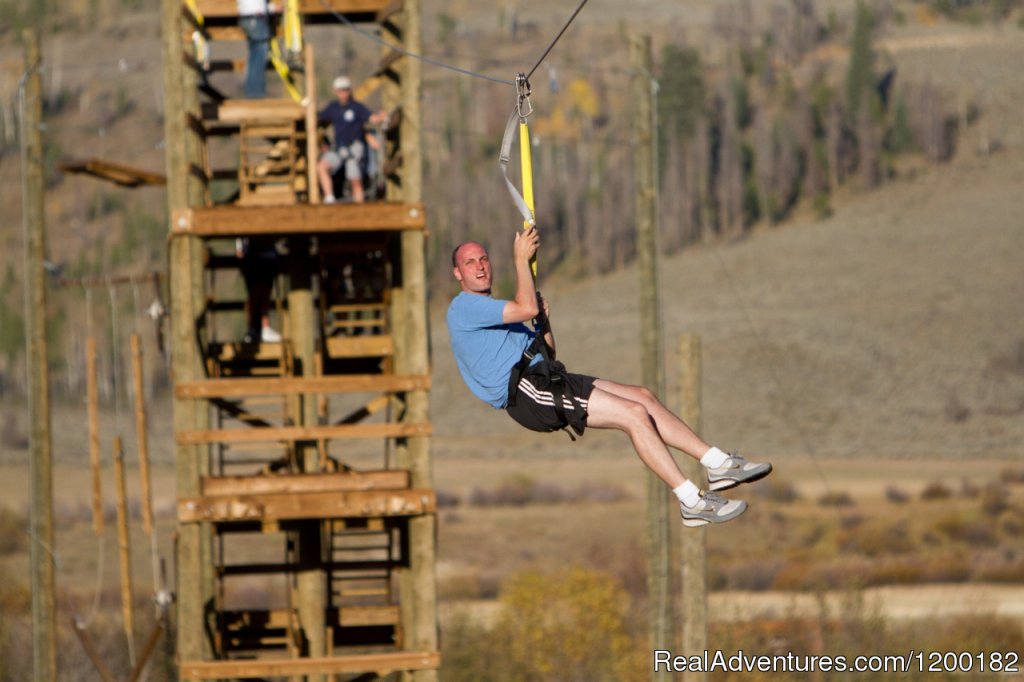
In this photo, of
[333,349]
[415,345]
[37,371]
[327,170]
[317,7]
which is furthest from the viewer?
[37,371]

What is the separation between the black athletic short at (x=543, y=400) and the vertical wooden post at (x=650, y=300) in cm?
1091

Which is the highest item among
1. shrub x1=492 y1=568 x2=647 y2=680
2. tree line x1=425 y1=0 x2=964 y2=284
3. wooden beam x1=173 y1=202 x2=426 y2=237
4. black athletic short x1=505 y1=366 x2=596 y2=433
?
tree line x1=425 y1=0 x2=964 y2=284

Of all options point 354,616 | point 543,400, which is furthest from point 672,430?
point 354,616

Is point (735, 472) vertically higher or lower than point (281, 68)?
lower

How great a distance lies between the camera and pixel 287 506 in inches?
654

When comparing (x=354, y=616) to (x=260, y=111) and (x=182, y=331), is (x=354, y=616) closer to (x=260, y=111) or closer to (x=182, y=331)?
(x=182, y=331)

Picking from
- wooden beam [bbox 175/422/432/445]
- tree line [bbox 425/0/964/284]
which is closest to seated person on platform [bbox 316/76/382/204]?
Result: wooden beam [bbox 175/422/432/445]

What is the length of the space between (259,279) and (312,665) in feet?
15.8

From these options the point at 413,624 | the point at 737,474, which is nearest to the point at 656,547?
the point at 413,624

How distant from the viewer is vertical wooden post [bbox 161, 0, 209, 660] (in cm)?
1723

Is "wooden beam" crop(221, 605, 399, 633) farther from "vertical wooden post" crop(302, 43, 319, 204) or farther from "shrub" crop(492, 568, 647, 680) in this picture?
"shrub" crop(492, 568, 647, 680)

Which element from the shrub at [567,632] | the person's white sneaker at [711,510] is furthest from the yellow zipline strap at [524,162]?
the shrub at [567,632]

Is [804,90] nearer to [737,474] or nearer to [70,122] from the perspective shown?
[70,122]

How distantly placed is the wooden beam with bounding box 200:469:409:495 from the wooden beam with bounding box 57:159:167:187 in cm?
646
